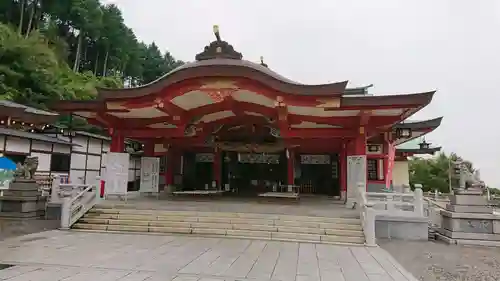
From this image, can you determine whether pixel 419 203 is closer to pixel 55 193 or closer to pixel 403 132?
pixel 403 132

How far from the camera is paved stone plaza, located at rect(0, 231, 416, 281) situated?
485 cm

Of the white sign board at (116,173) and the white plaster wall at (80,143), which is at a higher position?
the white plaster wall at (80,143)

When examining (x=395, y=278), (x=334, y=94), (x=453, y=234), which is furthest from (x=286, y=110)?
(x=395, y=278)

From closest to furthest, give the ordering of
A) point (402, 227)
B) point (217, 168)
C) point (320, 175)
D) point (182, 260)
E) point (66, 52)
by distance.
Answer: point (182, 260) → point (402, 227) → point (217, 168) → point (320, 175) → point (66, 52)

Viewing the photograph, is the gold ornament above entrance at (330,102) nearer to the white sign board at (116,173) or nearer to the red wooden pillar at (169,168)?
the white sign board at (116,173)

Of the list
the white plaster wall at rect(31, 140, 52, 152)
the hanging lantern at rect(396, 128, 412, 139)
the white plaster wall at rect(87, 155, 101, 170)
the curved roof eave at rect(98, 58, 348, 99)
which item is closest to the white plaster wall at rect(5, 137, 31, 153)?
the white plaster wall at rect(31, 140, 52, 152)

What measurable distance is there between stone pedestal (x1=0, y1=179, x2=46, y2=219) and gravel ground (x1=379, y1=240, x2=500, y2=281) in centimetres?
938

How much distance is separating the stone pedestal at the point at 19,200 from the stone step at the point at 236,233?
74.0 inches

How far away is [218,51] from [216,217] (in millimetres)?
4860

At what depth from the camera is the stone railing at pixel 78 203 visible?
28.5ft

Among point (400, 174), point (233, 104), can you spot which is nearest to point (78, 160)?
point (233, 104)

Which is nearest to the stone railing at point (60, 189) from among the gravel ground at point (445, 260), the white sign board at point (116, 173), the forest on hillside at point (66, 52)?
the white sign board at point (116, 173)

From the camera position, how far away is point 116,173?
461 inches

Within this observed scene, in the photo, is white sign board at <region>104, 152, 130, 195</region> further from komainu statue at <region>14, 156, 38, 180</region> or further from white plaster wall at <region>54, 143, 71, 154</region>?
white plaster wall at <region>54, 143, 71, 154</region>
